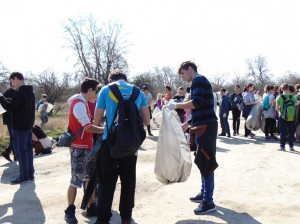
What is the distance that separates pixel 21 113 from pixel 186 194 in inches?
129

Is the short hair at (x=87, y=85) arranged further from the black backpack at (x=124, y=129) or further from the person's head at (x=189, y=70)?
the person's head at (x=189, y=70)

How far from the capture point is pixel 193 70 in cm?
478

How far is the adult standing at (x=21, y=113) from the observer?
654 centimetres

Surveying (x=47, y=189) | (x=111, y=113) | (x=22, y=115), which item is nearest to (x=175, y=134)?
(x=111, y=113)

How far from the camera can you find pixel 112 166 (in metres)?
3.91

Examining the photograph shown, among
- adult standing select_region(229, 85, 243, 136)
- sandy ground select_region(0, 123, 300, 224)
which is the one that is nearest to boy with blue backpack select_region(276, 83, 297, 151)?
sandy ground select_region(0, 123, 300, 224)

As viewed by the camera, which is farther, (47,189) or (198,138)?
(47,189)

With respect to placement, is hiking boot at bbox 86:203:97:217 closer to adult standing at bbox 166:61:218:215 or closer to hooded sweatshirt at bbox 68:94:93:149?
hooded sweatshirt at bbox 68:94:93:149

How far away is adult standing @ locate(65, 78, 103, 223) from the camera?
14.5 ft

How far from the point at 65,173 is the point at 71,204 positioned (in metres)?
2.99

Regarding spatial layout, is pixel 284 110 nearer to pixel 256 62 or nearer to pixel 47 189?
pixel 47 189

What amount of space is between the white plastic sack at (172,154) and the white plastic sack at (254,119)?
7.32 m

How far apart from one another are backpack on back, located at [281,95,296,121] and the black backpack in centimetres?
631

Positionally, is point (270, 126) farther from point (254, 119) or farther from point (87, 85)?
point (87, 85)
